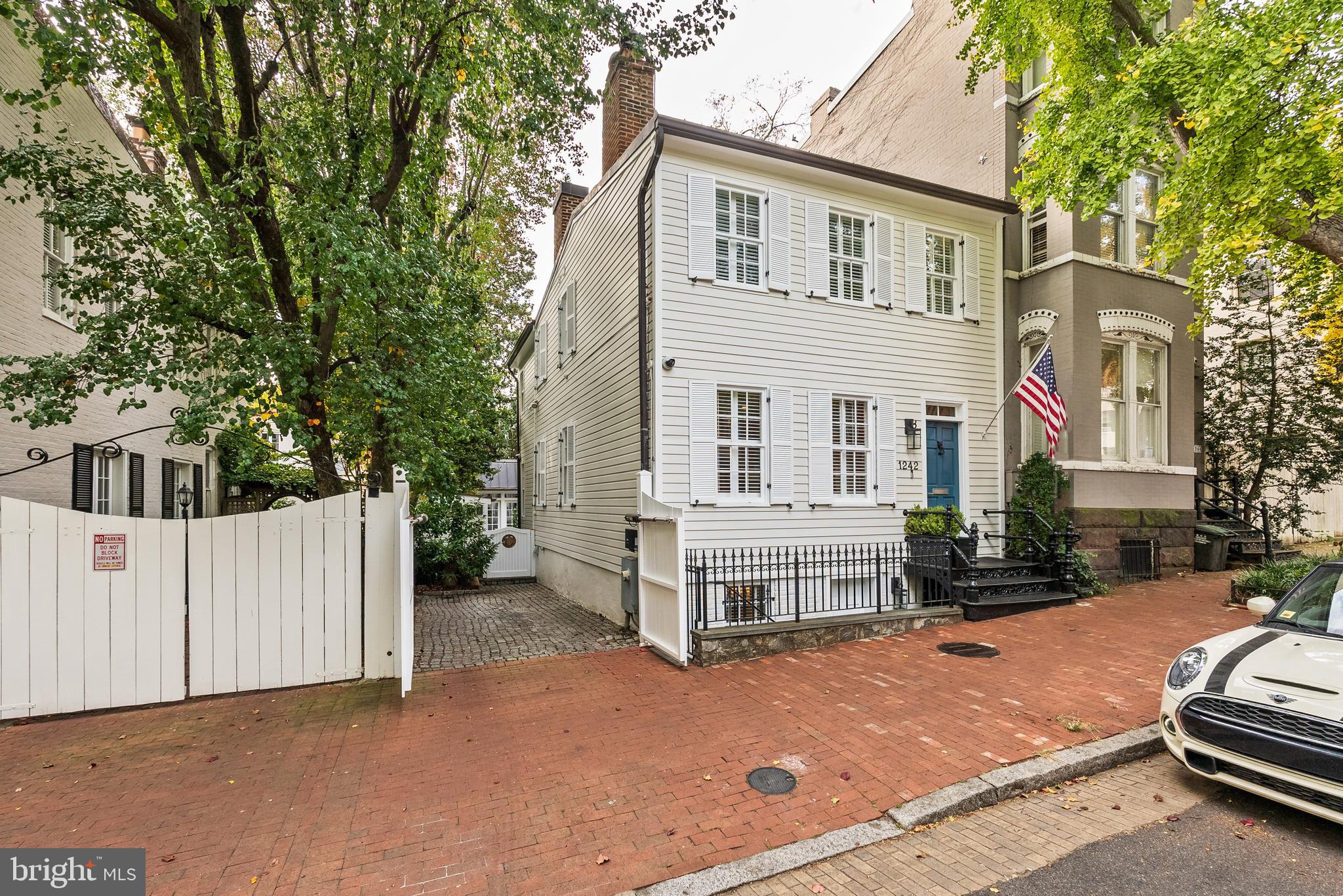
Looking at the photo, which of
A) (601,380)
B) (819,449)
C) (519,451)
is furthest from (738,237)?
(519,451)

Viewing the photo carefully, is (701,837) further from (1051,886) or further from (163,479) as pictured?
(163,479)

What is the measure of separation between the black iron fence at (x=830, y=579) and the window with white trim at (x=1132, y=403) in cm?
489

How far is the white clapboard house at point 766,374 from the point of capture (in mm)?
8609

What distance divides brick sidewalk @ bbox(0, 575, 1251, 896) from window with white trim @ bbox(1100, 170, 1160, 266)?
819cm

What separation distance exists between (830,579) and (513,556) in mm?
10036

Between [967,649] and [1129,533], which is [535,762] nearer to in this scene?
[967,649]

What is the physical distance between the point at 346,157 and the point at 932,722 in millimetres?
8946

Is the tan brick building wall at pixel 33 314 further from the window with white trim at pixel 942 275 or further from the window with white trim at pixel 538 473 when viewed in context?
the window with white trim at pixel 942 275

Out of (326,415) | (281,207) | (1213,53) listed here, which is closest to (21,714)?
(326,415)

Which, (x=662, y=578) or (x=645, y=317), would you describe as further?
(x=645, y=317)

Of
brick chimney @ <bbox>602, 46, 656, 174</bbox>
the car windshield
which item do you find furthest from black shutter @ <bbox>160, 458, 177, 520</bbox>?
the car windshield

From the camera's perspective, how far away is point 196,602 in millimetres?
5789

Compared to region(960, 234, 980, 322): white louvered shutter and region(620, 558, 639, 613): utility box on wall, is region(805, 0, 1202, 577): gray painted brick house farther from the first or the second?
region(620, 558, 639, 613): utility box on wall

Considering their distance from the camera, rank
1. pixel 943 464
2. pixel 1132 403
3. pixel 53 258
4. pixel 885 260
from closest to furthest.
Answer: pixel 53 258 < pixel 885 260 < pixel 943 464 < pixel 1132 403
